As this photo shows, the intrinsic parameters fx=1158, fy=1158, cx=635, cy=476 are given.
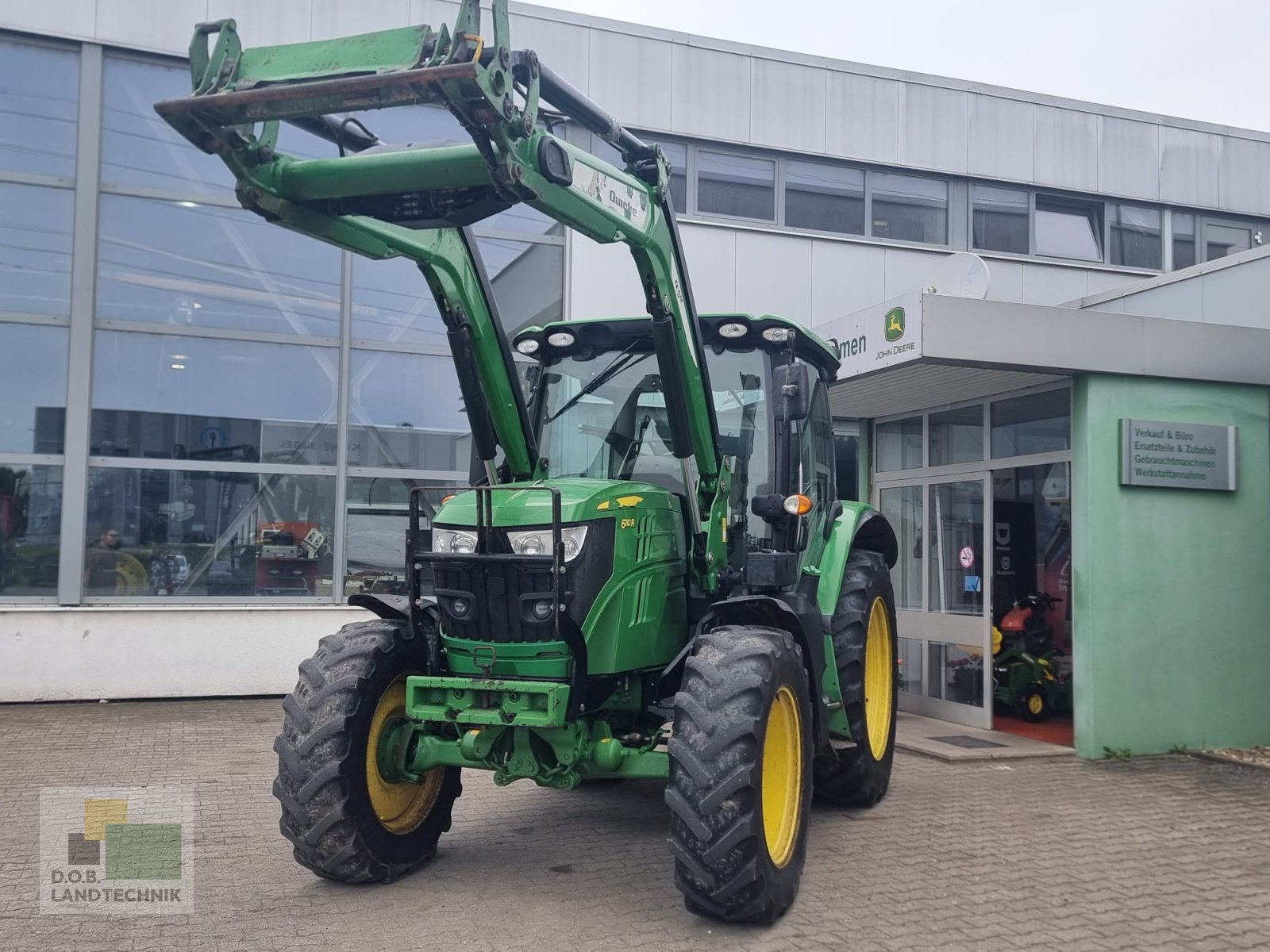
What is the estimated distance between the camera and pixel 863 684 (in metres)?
6.45

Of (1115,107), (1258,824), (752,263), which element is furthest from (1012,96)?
(1258,824)

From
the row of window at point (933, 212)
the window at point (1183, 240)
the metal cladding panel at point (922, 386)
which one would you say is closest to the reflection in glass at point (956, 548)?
the metal cladding panel at point (922, 386)

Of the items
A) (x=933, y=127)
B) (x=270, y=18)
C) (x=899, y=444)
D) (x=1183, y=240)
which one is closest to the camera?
(x=899, y=444)

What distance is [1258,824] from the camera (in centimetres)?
656

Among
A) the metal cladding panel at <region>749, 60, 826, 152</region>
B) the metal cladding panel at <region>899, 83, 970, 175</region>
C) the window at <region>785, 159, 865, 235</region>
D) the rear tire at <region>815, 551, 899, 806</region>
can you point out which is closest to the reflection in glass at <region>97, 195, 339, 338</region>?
the metal cladding panel at <region>749, 60, 826, 152</region>

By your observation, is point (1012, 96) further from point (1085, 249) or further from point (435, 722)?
point (435, 722)

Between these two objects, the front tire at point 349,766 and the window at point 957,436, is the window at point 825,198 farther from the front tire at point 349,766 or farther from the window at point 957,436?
the front tire at point 349,766

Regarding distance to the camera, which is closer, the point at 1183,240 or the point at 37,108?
the point at 37,108

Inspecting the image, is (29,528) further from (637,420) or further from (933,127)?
(933,127)

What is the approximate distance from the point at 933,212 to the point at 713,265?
10.4 feet

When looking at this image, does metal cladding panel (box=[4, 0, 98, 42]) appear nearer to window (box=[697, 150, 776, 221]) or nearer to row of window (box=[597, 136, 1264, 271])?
row of window (box=[597, 136, 1264, 271])

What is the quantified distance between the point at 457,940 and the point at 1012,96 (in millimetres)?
12997

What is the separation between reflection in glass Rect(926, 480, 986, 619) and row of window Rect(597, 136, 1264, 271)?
4.51 metres

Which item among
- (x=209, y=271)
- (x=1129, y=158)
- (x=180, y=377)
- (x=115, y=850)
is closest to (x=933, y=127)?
(x=1129, y=158)
